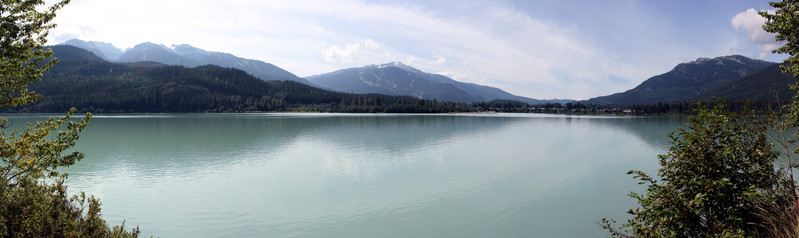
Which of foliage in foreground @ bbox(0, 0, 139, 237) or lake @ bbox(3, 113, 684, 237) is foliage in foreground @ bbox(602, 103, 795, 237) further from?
foliage in foreground @ bbox(0, 0, 139, 237)

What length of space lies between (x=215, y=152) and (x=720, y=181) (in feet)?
125

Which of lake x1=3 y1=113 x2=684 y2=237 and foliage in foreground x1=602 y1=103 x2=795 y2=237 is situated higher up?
foliage in foreground x1=602 y1=103 x2=795 y2=237

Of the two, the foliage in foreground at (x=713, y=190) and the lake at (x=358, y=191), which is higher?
the foliage in foreground at (x=713, y=190)

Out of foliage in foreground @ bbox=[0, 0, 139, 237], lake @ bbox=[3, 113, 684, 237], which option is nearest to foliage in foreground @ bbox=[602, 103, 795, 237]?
lake @ bbox=[3, 113, 684, 237]

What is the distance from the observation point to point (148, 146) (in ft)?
135

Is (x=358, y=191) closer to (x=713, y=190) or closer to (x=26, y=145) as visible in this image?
(x=26, y=145)

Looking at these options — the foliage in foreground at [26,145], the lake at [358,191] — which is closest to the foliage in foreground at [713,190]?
the lake at [358,191]

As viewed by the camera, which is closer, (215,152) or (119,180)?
(119,180)

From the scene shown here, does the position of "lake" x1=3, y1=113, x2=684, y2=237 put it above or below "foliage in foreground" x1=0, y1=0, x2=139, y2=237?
below

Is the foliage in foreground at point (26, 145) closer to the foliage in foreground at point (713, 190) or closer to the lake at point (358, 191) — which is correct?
the lake at point (358, 191)

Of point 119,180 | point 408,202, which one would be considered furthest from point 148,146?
point 408,202

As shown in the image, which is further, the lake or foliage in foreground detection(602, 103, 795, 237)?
the lake

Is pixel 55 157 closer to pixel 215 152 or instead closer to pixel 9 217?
pixel 9 217

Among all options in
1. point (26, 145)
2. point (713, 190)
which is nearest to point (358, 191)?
point (26, 145)
